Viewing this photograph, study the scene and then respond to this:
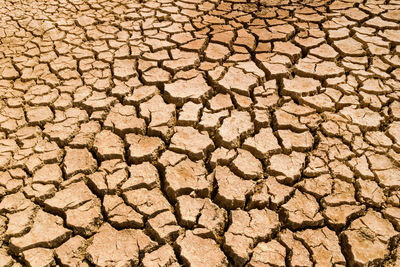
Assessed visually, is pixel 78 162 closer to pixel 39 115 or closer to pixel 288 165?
pixel 39 115

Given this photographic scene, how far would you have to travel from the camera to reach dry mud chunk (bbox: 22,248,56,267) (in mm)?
A: 1411

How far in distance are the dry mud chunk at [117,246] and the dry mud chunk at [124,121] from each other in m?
0.64

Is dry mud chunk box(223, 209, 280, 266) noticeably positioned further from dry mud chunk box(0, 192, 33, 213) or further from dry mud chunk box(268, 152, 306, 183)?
dry mud chunk box(0, 192, 33, 213)

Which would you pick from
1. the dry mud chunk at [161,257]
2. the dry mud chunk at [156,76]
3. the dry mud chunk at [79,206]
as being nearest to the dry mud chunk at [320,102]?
the dry mud chunk at [156,76]

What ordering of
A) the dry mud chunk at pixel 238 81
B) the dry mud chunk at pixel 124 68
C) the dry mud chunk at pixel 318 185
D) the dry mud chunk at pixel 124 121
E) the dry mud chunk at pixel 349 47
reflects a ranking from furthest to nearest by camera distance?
the dry mud chunk at pixel 349 47 → the dry mud chunk at pixel 124 68 → the dry mud chunk at pixel 238 81 → the dry mud chunk at pixel 124 121 → the dry mud chunk at pixel 318 185

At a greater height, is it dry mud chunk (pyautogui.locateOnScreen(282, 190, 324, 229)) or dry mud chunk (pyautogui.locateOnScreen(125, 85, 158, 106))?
dry mud chunk (pyautogui.locateOnScreen(125, 85, 158, 106))

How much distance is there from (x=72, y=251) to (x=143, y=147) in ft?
2.16

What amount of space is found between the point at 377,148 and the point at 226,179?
34.3 inches

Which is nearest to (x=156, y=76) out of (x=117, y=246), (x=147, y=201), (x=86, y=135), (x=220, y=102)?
(x=220, y=102)

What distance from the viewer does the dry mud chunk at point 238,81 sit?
2.24 metres

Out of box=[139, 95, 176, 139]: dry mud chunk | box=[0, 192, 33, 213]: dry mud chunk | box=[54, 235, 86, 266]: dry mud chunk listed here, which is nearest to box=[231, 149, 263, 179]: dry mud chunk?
box=[139, 95, 176, 139]: dry mud chunk

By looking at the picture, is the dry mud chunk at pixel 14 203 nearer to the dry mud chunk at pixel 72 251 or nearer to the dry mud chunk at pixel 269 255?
the dry mud chunk at pixel 72 251

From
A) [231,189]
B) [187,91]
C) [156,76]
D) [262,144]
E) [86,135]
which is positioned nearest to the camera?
[231,189]

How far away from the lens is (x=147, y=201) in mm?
1629
